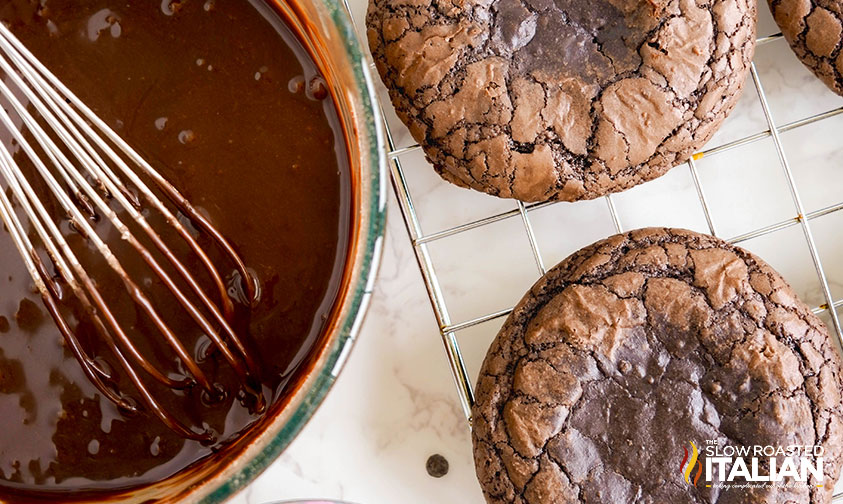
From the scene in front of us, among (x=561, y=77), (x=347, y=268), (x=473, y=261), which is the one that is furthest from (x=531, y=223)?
(x=347, y=268)

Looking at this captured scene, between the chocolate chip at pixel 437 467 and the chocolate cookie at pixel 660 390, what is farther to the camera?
the chocolate chip at pixel 437 467

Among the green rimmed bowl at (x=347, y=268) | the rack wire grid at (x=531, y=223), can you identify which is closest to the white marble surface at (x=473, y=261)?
the rack wire grid at (x=531, y=223)

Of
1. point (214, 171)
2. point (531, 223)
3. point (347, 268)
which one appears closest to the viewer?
point (347, 268)

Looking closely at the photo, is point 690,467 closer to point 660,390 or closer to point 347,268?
point 660,390

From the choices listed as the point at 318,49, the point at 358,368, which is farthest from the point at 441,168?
the point at 358,368

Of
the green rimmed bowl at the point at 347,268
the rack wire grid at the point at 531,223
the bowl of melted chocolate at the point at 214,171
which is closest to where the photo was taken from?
the green rimmed bowl at the point at 347,268

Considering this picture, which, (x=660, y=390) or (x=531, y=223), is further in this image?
(x=531, y=223)
